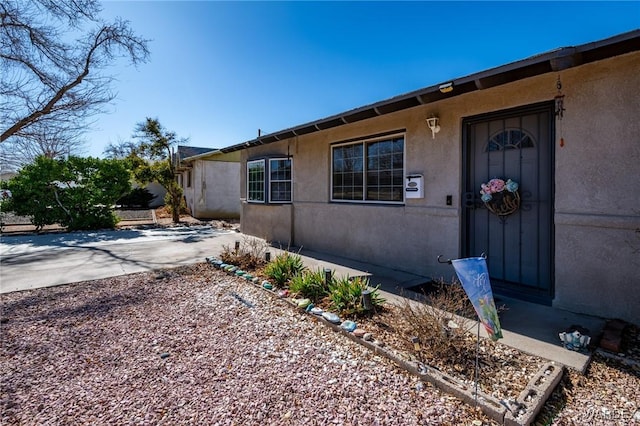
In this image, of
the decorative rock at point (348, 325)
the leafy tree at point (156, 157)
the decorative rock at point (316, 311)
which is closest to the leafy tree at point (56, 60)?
the leafy tree at point (156, 157)

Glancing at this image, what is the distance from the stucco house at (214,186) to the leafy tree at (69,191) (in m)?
3.98

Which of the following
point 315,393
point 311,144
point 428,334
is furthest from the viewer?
point 311,144

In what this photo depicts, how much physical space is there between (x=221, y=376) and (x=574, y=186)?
4.53 m

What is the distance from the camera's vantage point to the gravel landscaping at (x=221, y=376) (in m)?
2.24

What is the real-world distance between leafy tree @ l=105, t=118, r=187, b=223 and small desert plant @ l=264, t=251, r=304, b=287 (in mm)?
11334

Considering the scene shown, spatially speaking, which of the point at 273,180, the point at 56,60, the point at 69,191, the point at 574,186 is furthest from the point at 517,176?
the point at 56,60

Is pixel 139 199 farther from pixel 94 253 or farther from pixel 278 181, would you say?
pixel 278 181

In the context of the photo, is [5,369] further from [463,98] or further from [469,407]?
[463,98]

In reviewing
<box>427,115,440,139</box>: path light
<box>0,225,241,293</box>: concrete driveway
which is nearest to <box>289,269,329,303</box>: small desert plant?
<box>427,115,440,139</box>: path light

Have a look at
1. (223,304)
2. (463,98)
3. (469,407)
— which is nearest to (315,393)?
(469,407)

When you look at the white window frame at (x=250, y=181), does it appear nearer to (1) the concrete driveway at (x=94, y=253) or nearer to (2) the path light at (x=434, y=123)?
(1) the concrete driveway at (x=94, y=253)

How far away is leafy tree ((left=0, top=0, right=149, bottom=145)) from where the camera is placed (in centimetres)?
1039

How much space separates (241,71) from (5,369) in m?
9.73

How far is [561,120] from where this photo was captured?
13.0 feet
